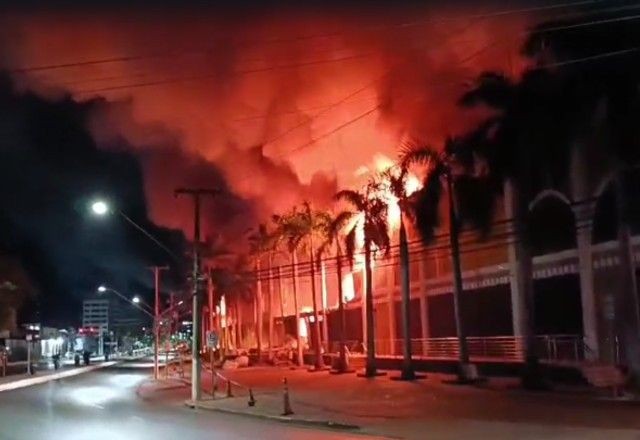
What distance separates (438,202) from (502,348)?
21.8 ft

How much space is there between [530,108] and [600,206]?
578cm

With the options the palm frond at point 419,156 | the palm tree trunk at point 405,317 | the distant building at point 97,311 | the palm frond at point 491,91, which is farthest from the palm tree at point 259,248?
the distant building at point 97,311

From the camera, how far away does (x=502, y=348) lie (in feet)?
105

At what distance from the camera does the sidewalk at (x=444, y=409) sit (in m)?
16.0

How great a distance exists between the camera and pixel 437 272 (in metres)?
40.0

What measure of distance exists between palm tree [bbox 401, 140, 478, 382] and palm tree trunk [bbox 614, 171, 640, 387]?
663cm

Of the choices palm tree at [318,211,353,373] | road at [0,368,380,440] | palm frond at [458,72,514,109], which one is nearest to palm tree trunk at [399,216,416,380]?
palm tree at [318,211,353,373]

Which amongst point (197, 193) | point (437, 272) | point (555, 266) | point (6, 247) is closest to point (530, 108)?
point (555, 266)

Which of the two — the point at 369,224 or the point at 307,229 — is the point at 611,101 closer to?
the point at 369,224

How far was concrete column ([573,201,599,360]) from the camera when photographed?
27.9 meters

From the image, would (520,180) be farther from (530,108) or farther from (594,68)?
(594,68)

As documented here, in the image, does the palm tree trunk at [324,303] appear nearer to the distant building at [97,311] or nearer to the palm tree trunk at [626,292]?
the palm tree trunk at [626,292]

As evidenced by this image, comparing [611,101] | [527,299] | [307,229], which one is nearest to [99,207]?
[527,299]

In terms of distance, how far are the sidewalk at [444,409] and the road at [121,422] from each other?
3.78 ft
